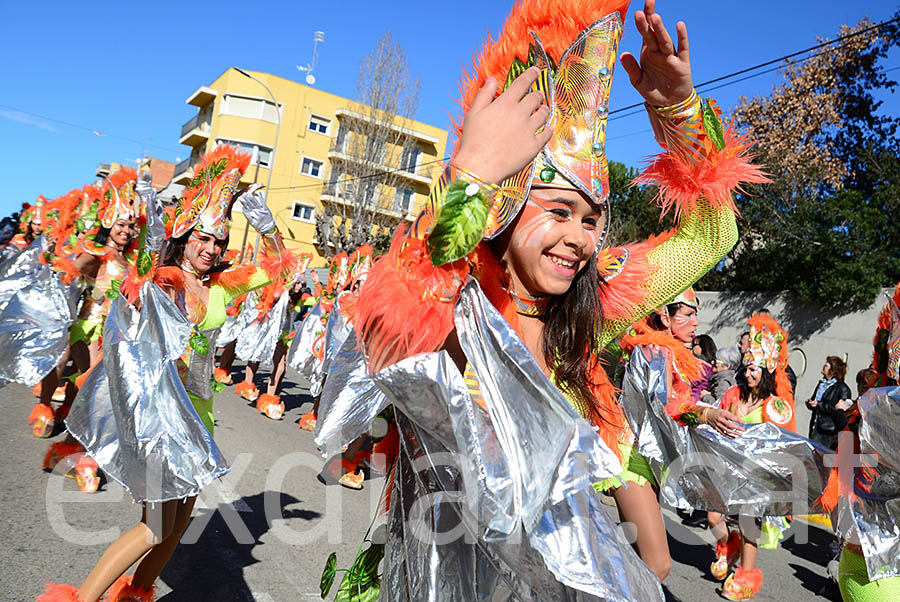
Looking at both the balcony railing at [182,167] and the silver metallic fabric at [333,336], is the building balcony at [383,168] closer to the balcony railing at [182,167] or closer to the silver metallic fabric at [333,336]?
the balcony railing at [182,167]

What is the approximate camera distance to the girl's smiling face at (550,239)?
1988 mm

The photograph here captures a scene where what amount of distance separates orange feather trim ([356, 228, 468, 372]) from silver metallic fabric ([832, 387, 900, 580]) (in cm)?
260

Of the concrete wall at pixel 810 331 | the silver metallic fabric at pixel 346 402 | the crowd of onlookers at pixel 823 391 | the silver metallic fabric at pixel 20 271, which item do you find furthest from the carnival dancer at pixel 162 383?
the concrete wall at pixel 810 331

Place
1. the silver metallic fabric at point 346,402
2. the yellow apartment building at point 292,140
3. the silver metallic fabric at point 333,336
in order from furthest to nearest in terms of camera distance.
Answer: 1. the yellow apartment building at point 292,140
2. the silver metallic fabric at point 333,336
3. the silver metallic fabric at point 346,402

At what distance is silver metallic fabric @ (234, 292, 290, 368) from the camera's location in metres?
12.1

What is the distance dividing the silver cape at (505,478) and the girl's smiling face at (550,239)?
31 centimetres

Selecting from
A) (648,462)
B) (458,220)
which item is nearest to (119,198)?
(648,462)

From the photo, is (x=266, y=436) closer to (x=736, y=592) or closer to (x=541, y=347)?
(x=736, y=592)

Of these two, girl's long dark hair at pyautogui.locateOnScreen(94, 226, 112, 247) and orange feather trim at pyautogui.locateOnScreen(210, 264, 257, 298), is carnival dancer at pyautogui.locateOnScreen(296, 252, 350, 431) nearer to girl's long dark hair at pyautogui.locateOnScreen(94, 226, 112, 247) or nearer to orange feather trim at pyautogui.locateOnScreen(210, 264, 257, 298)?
girl's long dark hair at pyautogui.locateOnScreen(94, 226, 112, 247)

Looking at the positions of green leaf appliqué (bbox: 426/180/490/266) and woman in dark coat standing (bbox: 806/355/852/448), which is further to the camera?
woman in dark coat standing (bbox: 806/355/852/448)

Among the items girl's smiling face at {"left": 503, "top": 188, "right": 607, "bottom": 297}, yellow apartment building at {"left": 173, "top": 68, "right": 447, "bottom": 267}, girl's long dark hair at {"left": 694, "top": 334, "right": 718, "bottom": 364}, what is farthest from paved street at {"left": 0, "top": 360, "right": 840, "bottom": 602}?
yellow apartment building at {"left": 173, "top": 68, "right": 447, "bottom": 267}

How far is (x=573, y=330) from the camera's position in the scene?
219cm

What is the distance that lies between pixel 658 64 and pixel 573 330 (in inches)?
30.4

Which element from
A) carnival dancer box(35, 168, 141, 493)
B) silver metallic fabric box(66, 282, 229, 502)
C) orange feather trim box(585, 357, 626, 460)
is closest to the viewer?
orange feather trim box(585, 357, 626, 460)
